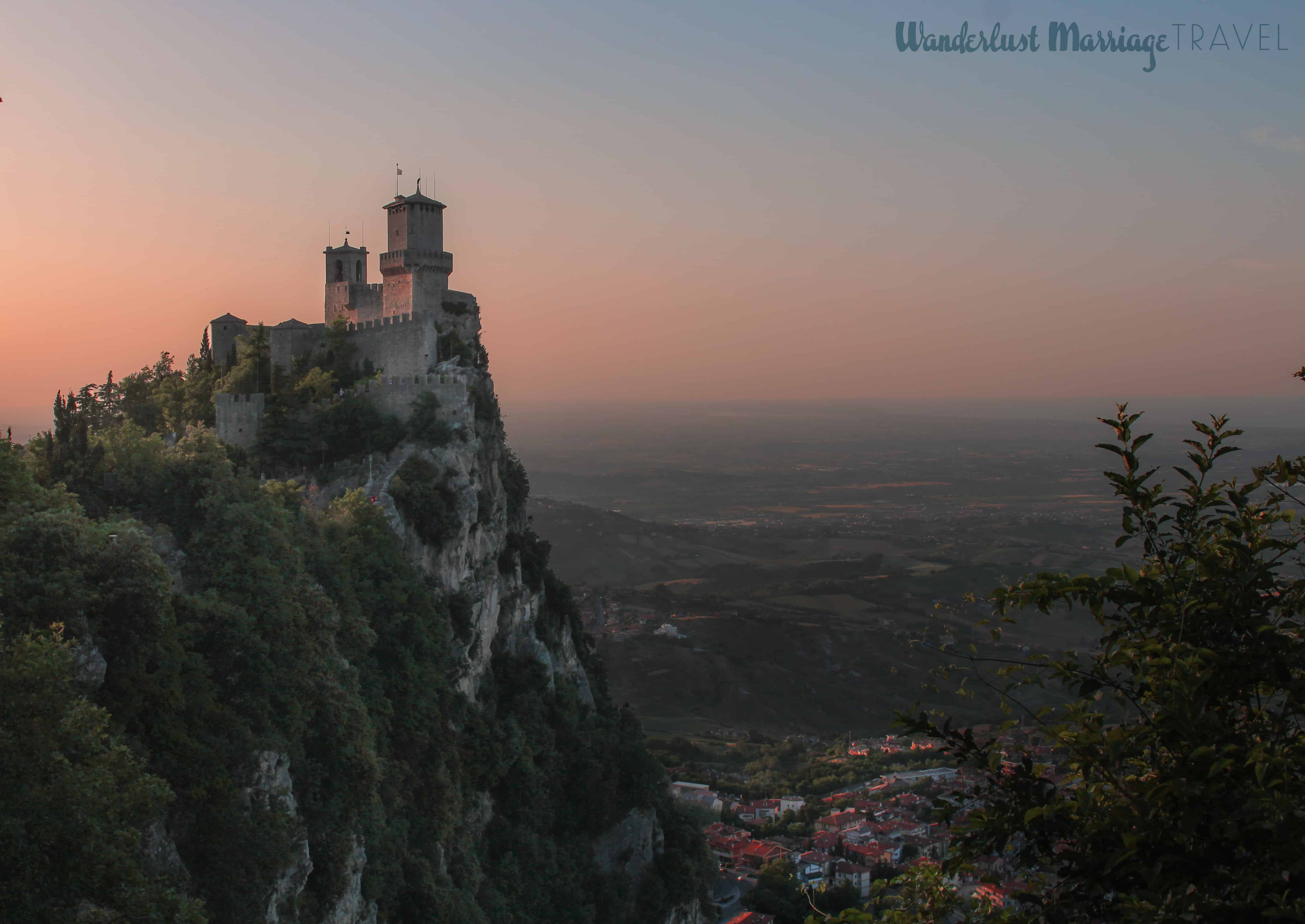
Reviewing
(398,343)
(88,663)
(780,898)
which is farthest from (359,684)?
(780,898)

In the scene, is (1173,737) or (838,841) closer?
(1173,737)

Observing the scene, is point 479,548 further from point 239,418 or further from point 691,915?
point 691,915

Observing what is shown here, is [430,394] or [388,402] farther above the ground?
[430,394]

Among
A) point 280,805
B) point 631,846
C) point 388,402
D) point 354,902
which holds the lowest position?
point 631,846

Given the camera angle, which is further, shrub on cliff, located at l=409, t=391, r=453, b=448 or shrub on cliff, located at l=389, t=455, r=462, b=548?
shrub on cliff, located at l=409, t=391, r=453, b=448

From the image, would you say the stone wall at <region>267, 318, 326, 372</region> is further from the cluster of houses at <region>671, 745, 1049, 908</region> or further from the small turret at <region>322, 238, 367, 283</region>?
the cluster of houses at <region>671, 745, 1049, 908</region>

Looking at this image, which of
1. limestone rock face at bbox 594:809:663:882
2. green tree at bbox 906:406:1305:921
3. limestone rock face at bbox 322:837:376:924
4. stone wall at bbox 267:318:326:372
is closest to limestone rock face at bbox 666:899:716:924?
limestone rock face at bbox 594:809:663:882

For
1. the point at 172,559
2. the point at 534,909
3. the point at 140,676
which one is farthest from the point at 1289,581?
the point at 534,909
